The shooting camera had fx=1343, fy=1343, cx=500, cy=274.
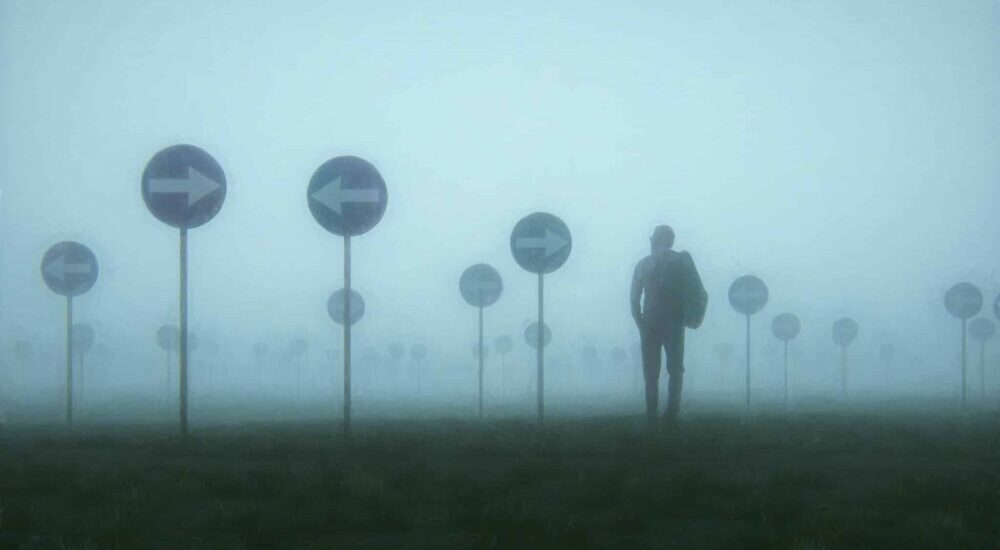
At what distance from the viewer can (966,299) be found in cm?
2873

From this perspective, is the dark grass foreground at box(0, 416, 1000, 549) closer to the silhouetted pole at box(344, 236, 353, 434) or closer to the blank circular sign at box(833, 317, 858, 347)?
the silhouetted pole at box(344, 236, 353, 434)

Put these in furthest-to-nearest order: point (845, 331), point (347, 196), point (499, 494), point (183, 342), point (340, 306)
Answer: point (845, 331) → point (340, 306) → point (347, 196) → point (183, 342) → point (499, 494)

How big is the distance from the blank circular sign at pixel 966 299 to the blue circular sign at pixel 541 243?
1422cm

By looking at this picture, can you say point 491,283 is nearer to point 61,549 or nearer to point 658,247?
point 658,247

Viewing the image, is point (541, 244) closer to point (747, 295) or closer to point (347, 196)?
point (347, 196)

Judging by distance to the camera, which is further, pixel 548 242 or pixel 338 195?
pixel 548 242

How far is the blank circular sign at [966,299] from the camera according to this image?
2870cm

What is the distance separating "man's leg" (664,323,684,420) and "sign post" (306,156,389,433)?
3947mm

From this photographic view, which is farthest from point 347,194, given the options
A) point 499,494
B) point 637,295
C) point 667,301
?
point 499,494

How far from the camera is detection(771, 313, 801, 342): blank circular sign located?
131 ft

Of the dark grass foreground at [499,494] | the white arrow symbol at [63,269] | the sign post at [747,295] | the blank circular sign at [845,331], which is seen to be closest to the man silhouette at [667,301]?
the dark grass foreground at [499,494]

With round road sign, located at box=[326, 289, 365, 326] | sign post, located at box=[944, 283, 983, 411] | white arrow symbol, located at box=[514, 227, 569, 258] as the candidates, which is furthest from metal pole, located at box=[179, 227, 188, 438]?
sign post, located at box=[944, 283, 983, 411]

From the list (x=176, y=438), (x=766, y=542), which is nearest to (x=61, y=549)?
(x=766, y=542)

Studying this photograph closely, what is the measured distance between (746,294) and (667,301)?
47.1 ft
